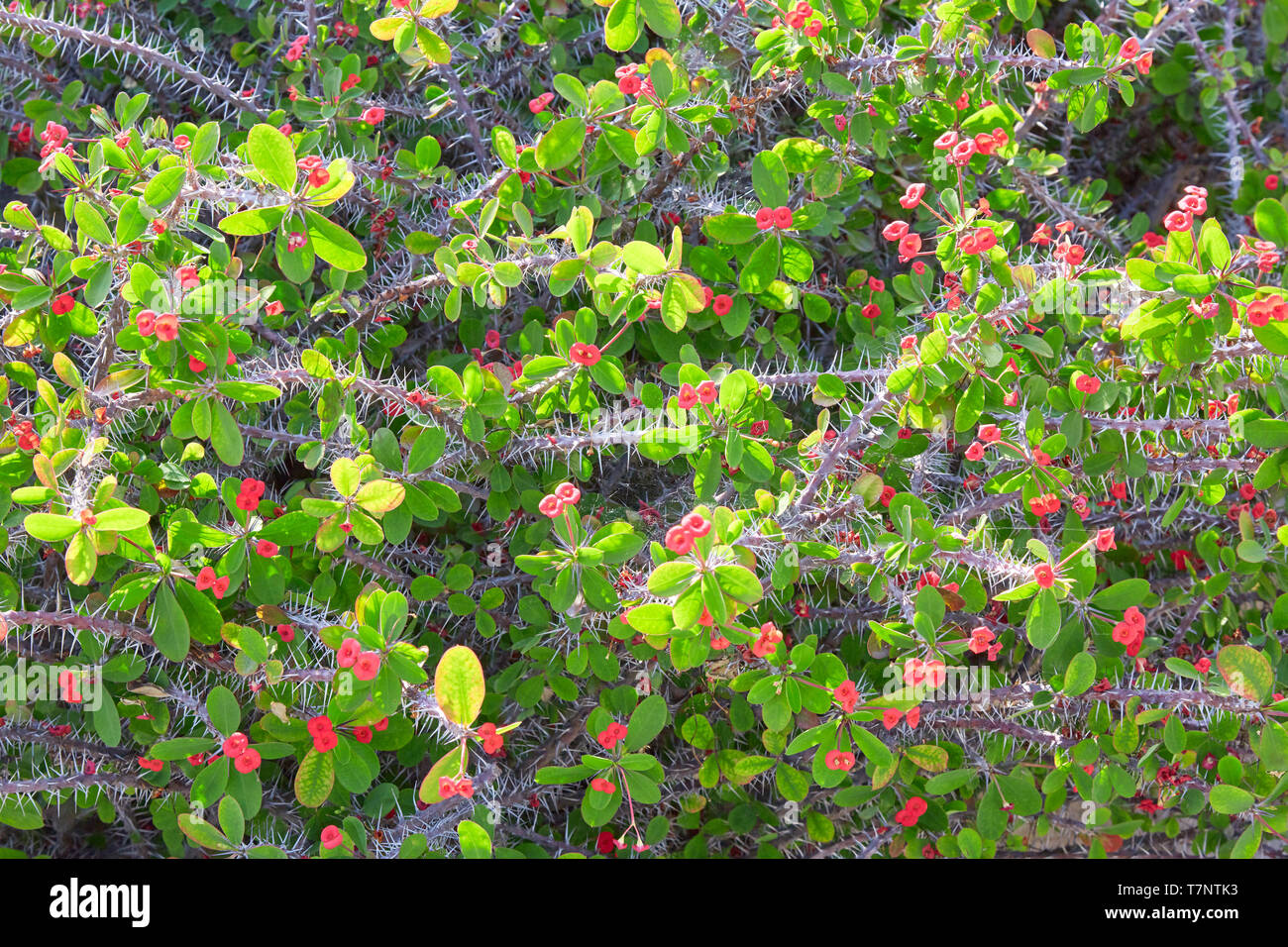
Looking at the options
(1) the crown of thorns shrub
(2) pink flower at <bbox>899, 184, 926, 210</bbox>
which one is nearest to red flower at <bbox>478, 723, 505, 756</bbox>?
(1) the crown of thorns shrub

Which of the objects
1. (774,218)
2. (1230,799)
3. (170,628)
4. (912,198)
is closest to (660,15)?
(774,218)

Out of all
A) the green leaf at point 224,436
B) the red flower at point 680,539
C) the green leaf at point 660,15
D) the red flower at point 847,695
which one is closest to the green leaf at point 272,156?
the green leaf at point 224,436

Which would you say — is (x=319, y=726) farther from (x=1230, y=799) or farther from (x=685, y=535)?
(x=1230, y=799)

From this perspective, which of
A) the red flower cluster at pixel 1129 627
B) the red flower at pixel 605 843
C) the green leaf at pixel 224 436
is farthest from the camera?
the red flower at pixel 605 843

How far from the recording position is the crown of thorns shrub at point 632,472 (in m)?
1.36

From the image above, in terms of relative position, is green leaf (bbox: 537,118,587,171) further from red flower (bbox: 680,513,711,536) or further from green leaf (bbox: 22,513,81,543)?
green leaf (bbox: 22,513,81,543)

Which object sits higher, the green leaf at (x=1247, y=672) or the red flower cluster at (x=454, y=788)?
the green leaf at (x=1247, y=672)

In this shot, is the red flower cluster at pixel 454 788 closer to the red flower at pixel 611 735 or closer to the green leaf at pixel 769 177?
the red flower at pixel 611 735

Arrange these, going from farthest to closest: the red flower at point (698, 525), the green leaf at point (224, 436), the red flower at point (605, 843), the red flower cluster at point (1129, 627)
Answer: the red flower at point (605, 843)
the red flower cluster at point (1129, 627)
the green leaf at point (224, 436)
the red flower at point (698, 525)

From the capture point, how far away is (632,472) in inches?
74.2

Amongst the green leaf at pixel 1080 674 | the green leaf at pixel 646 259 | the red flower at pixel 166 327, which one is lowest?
the green leaf at pixel 1080 674

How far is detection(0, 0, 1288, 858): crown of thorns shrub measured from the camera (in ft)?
4.47

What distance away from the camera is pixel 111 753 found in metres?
1.58
